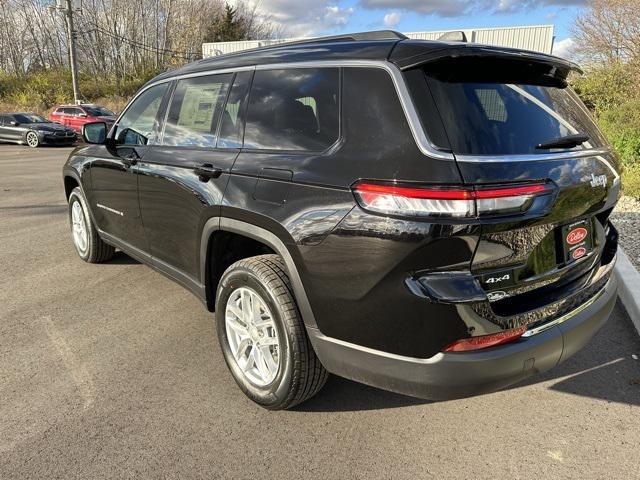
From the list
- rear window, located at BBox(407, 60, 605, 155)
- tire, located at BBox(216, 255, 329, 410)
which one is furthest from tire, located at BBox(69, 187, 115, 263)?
rear window, located at BBox(407, 60, 605, 155)

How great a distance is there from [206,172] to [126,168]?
1332mm

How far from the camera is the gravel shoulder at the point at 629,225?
16.7 feet

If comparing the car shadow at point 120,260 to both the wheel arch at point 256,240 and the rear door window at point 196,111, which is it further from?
the wheel arch at point 256,240

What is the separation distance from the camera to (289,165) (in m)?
2.47

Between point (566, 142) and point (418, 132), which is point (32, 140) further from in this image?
point (566, 142)

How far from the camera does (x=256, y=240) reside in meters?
2.69

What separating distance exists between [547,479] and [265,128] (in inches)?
87.1

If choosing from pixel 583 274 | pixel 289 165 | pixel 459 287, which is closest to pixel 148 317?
pixel 289 165

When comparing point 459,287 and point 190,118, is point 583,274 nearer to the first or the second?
point 459,287

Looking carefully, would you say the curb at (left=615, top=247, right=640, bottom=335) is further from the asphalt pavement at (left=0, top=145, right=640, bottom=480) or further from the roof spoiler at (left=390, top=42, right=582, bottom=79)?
the roof spoiler at (left=390, top=42, right=582, bottom=79)

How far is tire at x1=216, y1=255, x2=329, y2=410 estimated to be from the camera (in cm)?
250

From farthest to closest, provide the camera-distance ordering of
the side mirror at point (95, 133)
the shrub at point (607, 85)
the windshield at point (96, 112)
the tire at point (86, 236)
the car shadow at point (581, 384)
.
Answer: the windshield at point (96, 112) < the shrub at point (607, 85) < the tire at point (86, 236) < the side mirror at point (95, 133) < the car shadow at point (581, 384)

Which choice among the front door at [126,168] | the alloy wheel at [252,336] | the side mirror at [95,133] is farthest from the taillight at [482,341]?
the side mirror at [95,133]

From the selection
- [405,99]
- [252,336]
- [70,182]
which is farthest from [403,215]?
[70,182]
